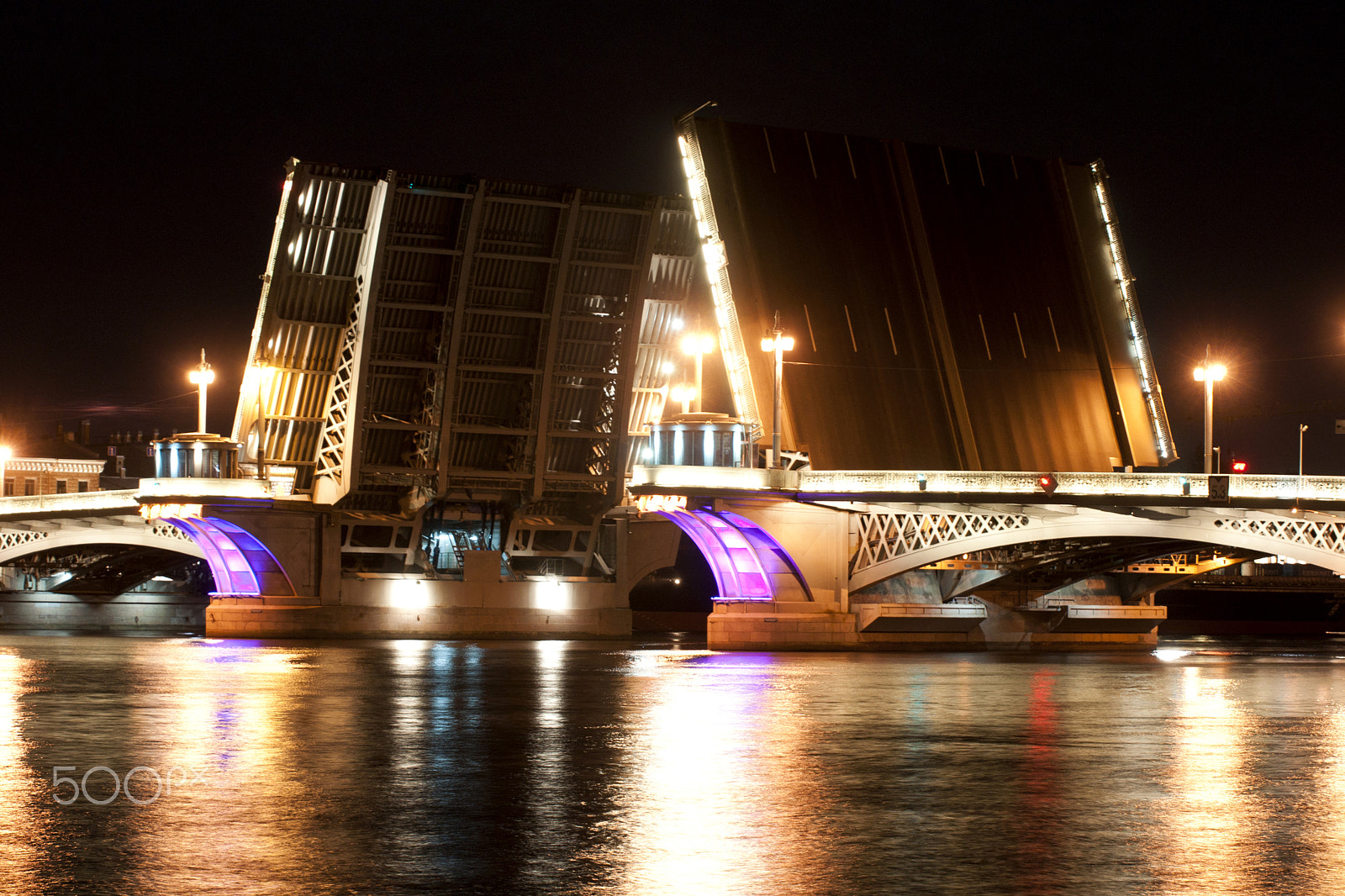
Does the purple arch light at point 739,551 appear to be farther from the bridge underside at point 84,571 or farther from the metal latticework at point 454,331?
the bridge underside at point 84,571

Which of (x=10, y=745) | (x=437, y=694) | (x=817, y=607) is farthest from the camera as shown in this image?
(x=817, y=607)

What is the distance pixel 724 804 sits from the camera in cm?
1170

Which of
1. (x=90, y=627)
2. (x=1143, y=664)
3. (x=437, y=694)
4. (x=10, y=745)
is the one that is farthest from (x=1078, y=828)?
(x=90, y=627)

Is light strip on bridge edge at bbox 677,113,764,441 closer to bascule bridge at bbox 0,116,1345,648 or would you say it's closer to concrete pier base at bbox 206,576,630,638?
bascule bridge at bbox 0,116,1345,648

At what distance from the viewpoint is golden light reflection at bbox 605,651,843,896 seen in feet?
29.8

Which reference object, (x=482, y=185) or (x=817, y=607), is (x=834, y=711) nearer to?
(x=817, y=607)

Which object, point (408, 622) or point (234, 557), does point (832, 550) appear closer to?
point (408, 622)

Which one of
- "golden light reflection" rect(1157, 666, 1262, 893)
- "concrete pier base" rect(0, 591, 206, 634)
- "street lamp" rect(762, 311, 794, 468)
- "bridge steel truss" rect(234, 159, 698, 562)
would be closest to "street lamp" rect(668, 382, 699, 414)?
"bridge steel truss" rect(234, 159, 698, 562)

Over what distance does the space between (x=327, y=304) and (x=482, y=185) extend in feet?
24.9

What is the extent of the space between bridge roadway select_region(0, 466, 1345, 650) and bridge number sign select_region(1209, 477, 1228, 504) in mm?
47

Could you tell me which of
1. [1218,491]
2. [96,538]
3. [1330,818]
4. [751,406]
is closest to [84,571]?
[96,538]

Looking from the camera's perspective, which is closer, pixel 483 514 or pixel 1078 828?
pixel 1078 828

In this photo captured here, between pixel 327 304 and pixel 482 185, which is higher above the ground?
pixel 482 185

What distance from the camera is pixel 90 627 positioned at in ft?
245
